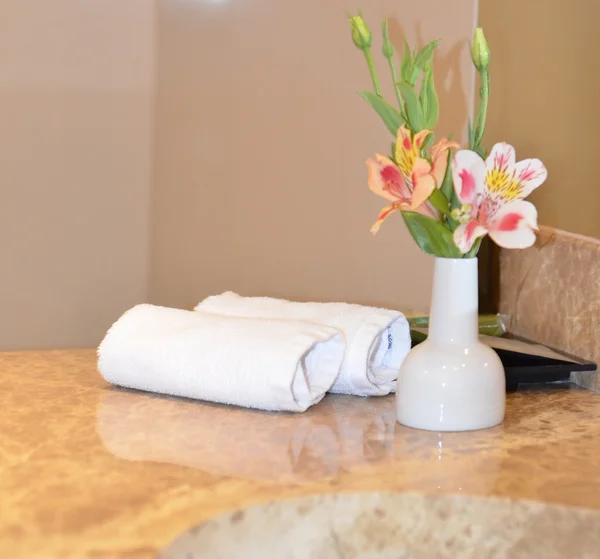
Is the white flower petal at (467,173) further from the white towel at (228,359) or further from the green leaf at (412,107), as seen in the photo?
the white towel at (228,359)

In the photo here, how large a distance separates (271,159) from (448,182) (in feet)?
2.13

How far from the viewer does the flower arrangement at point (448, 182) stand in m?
0.79

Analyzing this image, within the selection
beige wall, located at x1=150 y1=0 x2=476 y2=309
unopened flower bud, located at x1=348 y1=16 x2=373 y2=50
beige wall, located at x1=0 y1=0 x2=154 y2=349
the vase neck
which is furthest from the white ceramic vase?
beige wall, located at x1=0 y1=0 x2=154 y2=349

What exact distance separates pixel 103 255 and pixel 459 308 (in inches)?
32.1

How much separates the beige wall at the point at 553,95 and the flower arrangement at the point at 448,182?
0.24 metres

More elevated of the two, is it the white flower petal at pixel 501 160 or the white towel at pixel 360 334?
the white flower petal at pixel 501 160

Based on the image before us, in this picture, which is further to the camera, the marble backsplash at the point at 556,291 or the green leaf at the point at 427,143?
the marble backsplash at the point at 556,291

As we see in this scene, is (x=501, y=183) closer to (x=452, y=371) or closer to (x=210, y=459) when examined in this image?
(x=452, y=371)

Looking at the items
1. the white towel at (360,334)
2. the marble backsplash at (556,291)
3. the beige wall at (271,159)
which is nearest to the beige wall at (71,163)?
the beige wall at (271,159)

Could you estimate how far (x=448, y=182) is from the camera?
2.72ft

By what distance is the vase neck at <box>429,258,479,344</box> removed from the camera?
0.82m

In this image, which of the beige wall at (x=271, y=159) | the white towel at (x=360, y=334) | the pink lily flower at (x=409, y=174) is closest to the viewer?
the pink lily flower at (x=409, y=174)

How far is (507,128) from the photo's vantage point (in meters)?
1.20

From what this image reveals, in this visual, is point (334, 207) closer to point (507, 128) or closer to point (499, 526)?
point (507, 128)
